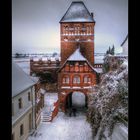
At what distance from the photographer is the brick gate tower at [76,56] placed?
2.27 meters

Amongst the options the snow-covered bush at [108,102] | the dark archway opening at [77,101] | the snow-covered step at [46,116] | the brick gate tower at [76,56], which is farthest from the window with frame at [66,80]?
the snow-covered step at [46,116]

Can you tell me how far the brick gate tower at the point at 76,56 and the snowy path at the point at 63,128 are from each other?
0.12m

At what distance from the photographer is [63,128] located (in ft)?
7.55

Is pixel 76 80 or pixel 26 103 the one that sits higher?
pixel 76 80

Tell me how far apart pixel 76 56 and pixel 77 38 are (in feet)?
0.66

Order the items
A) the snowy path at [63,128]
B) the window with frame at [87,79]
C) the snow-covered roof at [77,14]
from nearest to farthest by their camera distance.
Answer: the snow-covered roof at [77,14] < the snowy path at [63,128] < the window with frame at [87,79]

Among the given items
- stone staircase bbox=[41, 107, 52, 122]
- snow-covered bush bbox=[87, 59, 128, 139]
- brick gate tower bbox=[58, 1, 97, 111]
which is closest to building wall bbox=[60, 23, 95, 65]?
brick gate tower bbox=[58, 1, 97, 111]

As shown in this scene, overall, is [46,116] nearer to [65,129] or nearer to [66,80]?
[65,129]

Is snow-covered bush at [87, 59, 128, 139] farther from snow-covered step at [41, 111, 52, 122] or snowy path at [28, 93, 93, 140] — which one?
snow-covered step at [41, 111, 52, 122]

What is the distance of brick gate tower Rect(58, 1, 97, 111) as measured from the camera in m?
2.27

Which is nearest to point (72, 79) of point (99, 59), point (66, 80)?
point (66, 80)

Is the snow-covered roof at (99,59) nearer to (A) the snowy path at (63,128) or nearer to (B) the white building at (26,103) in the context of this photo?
(A) the snowy path at (63,128)
